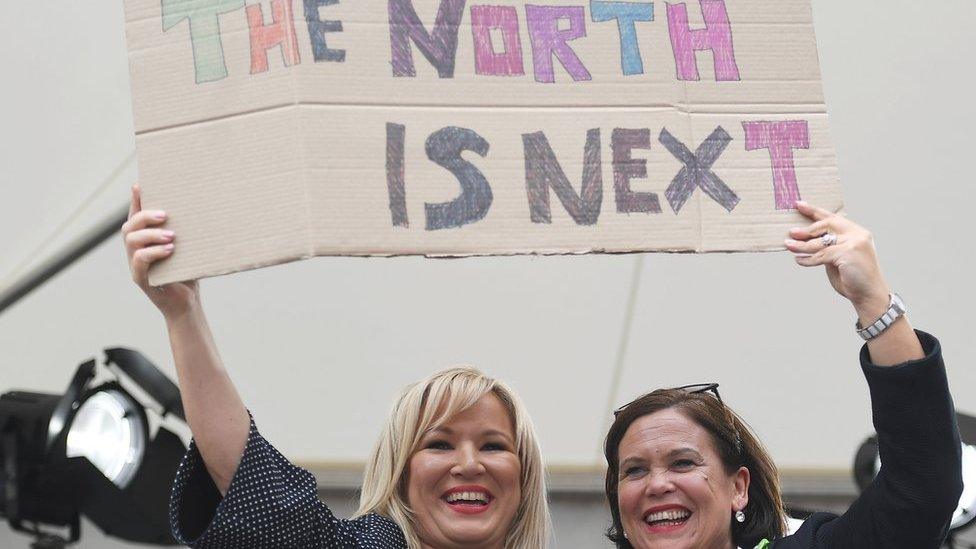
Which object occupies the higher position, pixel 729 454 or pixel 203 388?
pixel 203 388

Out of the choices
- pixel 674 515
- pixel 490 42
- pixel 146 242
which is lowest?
pixel 674 515

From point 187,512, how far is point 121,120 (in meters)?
2.05

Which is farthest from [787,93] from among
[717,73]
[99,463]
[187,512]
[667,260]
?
[667,260]

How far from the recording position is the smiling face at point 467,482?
7.14 ft

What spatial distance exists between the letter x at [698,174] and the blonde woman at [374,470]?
54 centimetres

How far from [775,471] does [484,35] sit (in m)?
0.80

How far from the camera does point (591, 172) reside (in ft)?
6.11

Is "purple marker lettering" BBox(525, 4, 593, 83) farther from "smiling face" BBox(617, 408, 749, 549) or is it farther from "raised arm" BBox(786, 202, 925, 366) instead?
"smiling face" BBox(617, 408, 749, 549)

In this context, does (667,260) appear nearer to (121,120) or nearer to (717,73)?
(121,120)

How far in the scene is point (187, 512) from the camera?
74.7 inches

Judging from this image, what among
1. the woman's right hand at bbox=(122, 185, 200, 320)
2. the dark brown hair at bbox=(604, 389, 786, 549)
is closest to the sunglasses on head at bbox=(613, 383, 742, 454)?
the dark brown hair at bbox=(604, 389, 786, 549)

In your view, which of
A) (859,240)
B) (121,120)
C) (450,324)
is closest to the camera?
(859,240)

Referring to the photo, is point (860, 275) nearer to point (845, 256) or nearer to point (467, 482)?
point (845, 256)

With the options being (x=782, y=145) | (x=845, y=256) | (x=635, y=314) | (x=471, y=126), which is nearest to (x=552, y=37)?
(x=471, y=126)
